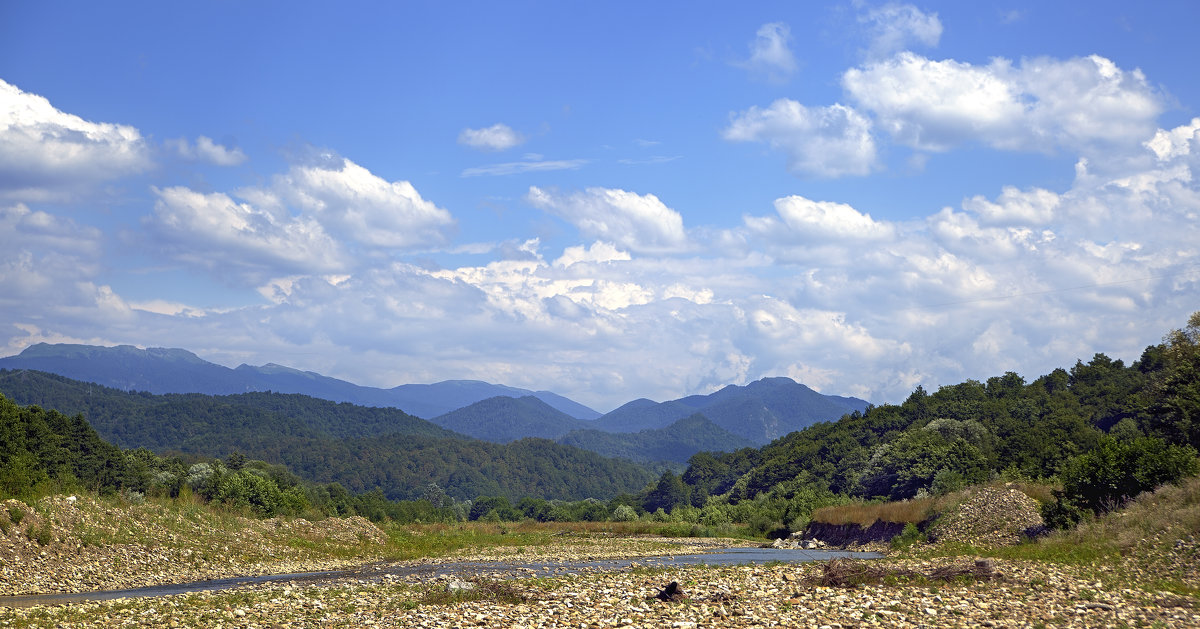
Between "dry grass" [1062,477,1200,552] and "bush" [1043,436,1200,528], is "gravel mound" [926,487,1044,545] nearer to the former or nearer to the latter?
"bush" [1043,436,1200,528]

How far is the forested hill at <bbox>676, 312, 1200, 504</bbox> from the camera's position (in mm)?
59000

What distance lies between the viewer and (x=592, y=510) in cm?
14088

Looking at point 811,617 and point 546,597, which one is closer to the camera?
point 811,617

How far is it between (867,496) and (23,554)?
85.3 meters

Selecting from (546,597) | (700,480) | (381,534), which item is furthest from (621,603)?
(700,480)

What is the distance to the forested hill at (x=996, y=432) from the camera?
59.0 m

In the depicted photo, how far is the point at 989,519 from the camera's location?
4953 cm

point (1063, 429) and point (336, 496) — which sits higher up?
point (1063, 429)

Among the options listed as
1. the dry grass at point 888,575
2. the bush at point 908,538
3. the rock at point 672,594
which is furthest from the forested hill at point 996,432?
the rock at point 672,594

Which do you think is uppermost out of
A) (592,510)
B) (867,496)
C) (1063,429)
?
(1063,429)

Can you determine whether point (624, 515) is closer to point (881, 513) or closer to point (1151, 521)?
point (881, 513)

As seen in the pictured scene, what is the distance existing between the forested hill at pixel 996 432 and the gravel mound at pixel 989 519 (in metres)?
5.46

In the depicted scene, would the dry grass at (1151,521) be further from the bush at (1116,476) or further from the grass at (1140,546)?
the bush at (1116,476)

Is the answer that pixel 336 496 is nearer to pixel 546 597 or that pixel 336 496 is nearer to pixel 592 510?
pixel 592 510
